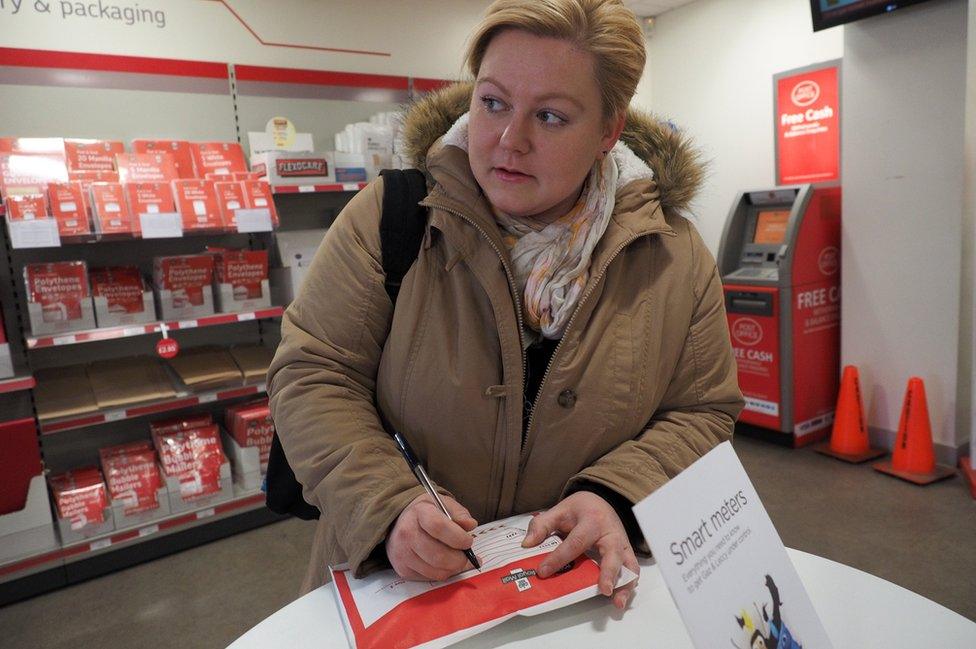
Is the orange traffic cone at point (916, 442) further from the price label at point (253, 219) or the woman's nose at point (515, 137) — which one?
the price label at point (253, 219)

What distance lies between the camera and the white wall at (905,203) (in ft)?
10.6

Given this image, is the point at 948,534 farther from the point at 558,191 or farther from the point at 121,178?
the point at 121,178

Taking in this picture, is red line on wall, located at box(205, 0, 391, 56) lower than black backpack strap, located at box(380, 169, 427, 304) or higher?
higher

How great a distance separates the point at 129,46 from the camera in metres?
3.30

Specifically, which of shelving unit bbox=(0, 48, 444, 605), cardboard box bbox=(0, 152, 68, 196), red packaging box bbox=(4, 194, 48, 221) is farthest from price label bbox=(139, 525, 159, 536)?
cardboard box bbox=(0, 152, 68, 196)

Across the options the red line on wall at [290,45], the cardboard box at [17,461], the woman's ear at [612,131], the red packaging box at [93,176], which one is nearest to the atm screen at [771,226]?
the red line on wall at [290,45]

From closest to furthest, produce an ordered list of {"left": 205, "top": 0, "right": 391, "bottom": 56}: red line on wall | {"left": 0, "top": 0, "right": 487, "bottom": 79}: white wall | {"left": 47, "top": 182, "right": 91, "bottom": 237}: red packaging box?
{"left": 47, "top": 182, "right": 91, "bottom": 237}: red packaging box → {"left": 0, "top": 0, "right": 487, "bottom": 79}: white wall → {"left": 205, "top": 0, "right": 391, "bottom": 56}: red line on wall

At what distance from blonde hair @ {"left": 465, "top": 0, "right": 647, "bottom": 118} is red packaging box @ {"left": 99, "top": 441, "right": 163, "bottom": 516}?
276cm

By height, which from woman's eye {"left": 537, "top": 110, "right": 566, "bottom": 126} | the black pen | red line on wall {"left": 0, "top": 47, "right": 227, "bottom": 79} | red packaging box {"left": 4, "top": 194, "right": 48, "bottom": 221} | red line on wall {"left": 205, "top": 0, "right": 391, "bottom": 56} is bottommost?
the black pen

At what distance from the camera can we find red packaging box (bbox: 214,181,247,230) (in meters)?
3.02

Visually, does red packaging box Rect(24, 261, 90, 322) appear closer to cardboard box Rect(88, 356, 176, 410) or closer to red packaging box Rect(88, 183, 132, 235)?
red packaging box Rect(88, 183, 132, 235)

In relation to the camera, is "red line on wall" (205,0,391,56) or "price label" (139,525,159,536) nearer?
"price label" (139,525,159,536)

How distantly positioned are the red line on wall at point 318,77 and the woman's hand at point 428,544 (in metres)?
3.43

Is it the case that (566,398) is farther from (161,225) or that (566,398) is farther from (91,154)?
(91,154)
